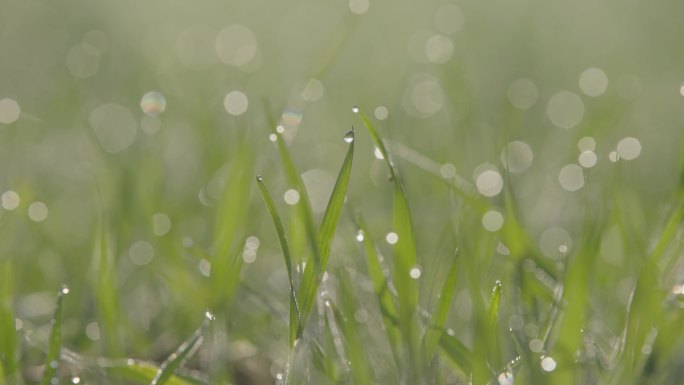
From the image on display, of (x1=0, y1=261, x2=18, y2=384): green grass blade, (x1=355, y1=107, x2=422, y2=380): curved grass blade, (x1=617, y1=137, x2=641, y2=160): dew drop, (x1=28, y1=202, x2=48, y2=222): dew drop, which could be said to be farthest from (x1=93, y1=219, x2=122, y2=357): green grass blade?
(x1=617, y1=137, x2=641, y2=160): dew drop

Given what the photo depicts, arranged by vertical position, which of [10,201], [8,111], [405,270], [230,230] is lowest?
[8,111]

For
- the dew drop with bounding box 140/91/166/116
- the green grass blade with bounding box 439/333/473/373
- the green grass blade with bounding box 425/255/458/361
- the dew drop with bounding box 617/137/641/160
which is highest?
the dew drop with bounding box 617/137/641/160

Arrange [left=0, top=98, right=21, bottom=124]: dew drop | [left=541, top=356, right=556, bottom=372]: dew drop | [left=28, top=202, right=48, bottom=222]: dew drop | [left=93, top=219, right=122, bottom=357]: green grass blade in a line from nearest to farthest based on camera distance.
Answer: [left=541, top=356, right=556, bottom=372]: dew drop < [left=93, top=219, right=122, bottom=357]: green grass blade < [left=28, top=202, right=48, bottom=222]: dew drop < [left=0, top=98, right=21, bottom=124]: dew drop

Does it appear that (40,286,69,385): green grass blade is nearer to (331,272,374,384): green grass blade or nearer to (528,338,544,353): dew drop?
(331,272,374,384): green grass blade

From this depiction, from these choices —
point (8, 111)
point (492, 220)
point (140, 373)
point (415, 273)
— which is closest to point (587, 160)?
point (492, 220)

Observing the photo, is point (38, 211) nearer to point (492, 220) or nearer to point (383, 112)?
point (383, 112)

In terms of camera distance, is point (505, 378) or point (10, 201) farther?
point (10, 201)

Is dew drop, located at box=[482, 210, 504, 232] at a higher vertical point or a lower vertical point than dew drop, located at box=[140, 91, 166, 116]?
higher

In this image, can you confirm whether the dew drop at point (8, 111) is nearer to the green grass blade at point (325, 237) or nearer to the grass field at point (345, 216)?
the grass field at point (345, 216)
